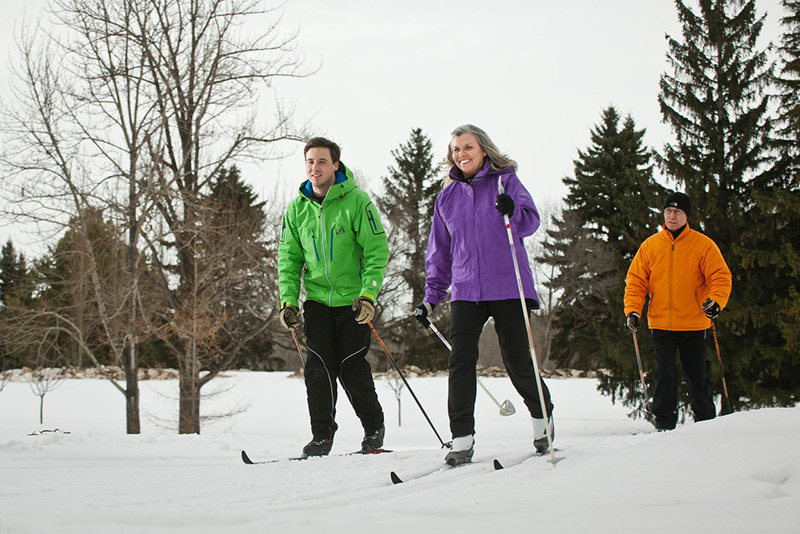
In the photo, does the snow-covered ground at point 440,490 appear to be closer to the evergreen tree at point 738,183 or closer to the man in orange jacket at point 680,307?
the man in orange jacket at point 680,307

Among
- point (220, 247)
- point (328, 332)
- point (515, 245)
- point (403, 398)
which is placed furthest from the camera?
point (403, 398)

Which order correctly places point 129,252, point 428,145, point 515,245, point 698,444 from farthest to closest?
point 428,145
point 129,252
point 515,245
point 698,444

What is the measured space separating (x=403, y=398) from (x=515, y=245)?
15.8 metres

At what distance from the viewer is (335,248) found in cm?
393

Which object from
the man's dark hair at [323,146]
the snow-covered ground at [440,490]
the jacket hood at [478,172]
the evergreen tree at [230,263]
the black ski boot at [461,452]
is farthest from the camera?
the evergreen tree at [230,263]

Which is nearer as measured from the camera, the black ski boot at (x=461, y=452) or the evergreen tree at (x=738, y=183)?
the black ski boot at (x=461, y=452)

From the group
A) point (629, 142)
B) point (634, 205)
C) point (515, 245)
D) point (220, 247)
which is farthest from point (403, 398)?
point (515, 245)

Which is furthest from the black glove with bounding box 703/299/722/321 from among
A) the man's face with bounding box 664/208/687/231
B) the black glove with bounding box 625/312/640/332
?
the man's face with bounding box 664/208/687/231

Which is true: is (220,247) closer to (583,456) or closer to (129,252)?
(129,252)

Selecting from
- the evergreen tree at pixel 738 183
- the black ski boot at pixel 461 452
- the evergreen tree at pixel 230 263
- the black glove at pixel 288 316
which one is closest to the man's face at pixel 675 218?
the black ski boot at pixel 461 452

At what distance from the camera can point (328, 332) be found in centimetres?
393

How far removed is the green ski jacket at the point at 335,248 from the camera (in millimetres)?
3898

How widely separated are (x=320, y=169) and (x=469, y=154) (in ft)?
3.60

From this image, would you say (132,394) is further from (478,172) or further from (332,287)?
(478,172)
